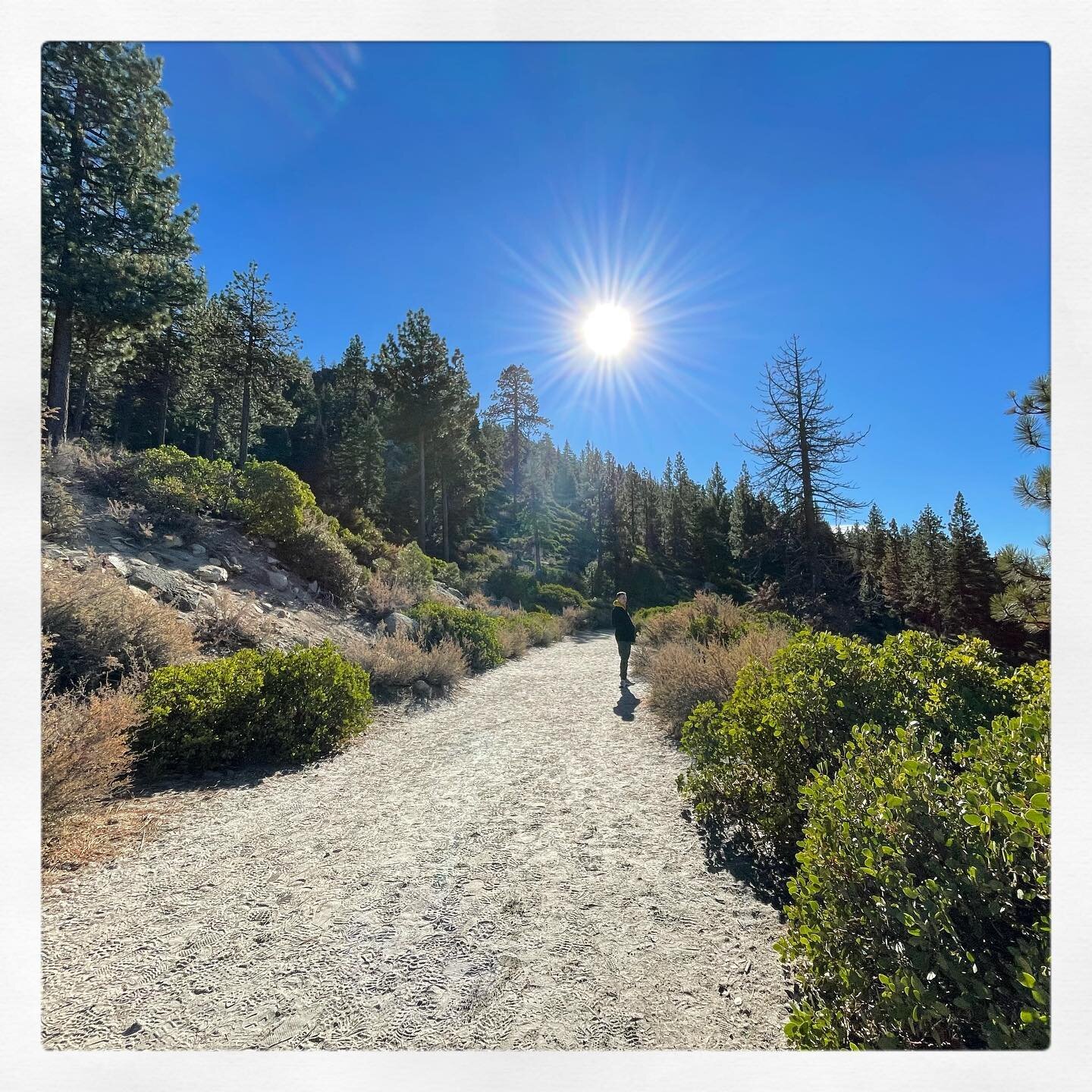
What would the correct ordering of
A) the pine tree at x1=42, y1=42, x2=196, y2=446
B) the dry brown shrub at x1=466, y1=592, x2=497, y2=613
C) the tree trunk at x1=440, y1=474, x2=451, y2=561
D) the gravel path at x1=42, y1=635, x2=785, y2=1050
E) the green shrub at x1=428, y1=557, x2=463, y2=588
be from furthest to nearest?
the tree trunk at x1=440, y1=474, x2=451, y2=561, the green shrub at x1=428, y1=557, x2=463, y2=588, the dry brown shrub at x1=466, y1=592, x2=497, y2=613, the pine tree at x1=42, y1=42, x2=196, y2=446, the gravel path at x1=42, y1=635, x2=785, y2=1050

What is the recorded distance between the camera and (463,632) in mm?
9680

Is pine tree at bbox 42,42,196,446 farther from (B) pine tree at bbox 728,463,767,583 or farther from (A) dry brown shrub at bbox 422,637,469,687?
(B) pine tree at bbox 728,463,767,583

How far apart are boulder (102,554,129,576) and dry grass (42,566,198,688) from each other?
1104 millimetres

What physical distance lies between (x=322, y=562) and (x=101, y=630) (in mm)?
6287

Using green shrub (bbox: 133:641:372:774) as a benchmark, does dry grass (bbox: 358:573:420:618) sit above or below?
above

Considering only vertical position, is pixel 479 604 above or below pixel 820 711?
below

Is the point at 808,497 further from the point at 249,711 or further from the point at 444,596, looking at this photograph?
the point at 249,711

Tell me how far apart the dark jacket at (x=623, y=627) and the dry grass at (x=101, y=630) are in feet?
20.3

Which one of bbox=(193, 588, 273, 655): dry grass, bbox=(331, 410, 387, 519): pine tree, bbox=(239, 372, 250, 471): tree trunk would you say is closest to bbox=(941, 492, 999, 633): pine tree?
bbox=(193, 588, 273, 655): dry grass

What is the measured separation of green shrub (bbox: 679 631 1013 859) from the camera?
247cm

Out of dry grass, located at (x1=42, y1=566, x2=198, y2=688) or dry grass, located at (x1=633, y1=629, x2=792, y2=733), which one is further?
dry grass, located at (x1=633, y1=629, x2=792, y2=733)

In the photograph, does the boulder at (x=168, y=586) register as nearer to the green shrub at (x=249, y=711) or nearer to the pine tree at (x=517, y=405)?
the green shrub at (x=249, y=711)

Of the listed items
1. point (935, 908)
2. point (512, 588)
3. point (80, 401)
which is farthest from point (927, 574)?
point (80, 401)
